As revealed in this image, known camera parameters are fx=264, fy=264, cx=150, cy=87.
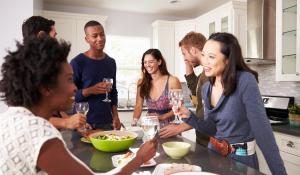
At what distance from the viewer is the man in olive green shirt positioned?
1.71 meters

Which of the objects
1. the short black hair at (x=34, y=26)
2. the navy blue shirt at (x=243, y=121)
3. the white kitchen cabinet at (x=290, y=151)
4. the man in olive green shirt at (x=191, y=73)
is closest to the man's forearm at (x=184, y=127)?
the man in olive green shirt at (x=191, y=73)

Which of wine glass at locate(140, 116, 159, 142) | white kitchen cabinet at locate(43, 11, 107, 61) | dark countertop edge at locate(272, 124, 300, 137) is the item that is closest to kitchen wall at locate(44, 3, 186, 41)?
white kitchen cabinet at locate(43, 11, 107, 61)

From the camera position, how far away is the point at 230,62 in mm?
1445

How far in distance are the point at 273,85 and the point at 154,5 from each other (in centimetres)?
232

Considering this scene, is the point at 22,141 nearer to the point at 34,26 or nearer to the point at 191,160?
the point at 191,160

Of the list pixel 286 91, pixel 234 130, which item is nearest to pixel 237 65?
pixel 234 130

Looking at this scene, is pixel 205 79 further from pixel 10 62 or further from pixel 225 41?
pixel 10 62

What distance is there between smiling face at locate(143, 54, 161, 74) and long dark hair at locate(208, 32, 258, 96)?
3.35 ft

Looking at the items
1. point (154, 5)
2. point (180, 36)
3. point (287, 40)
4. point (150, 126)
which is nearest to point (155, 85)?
point (150, 126)

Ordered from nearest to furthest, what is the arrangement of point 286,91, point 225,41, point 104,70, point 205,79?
point 225,41 → point 205,79 → point 104,70 → point 286,91

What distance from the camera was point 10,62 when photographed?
2.38ft

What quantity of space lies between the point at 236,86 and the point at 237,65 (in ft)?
0.41

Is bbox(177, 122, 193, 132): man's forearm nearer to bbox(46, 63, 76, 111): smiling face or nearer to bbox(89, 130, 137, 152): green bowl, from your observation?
bbox(89, 130, 137, 152): green bowl

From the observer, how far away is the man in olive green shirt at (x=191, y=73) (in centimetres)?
171
